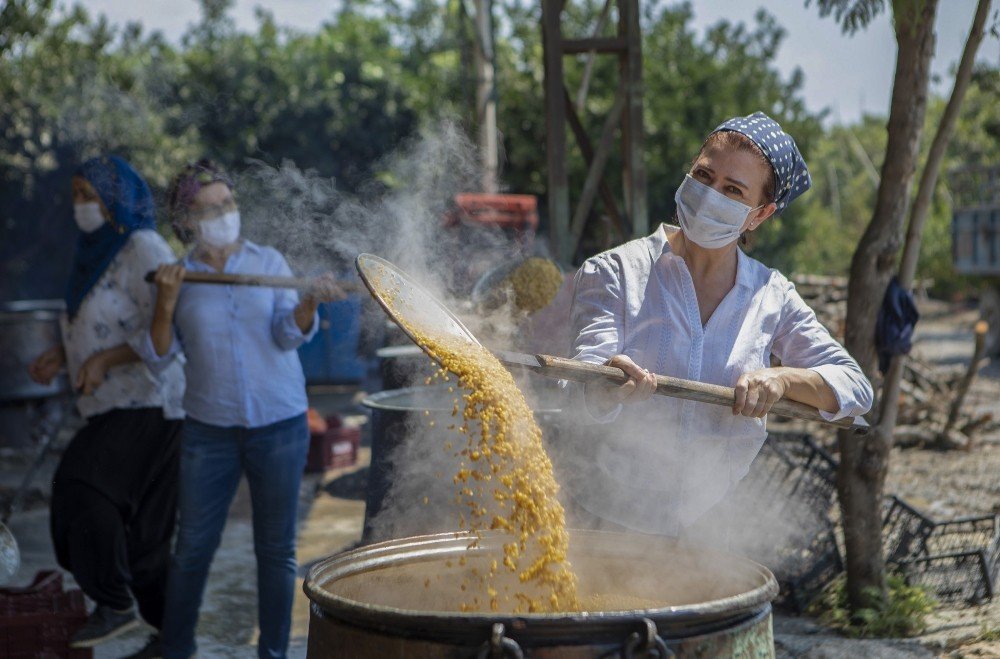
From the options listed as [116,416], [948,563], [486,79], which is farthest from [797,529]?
[486,79]

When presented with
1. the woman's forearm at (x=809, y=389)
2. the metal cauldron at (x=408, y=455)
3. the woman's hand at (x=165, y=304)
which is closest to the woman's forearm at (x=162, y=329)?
the woman's hand at (x=165, y=304)

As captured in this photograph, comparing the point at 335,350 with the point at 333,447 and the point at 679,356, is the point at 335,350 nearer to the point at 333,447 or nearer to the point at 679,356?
the point at 333,447

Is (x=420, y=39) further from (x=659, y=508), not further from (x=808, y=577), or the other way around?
(x=659, y=508)

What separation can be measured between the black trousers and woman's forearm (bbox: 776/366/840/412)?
307 cm

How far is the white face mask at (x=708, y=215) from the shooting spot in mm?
2648

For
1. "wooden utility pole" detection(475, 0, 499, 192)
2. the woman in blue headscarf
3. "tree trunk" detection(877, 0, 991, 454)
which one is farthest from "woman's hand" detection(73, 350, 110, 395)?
"wooden utility pole" detection(475, 0, 499, 192)

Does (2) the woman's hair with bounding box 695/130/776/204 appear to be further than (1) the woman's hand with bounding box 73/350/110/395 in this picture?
No

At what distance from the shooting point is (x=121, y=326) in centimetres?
469

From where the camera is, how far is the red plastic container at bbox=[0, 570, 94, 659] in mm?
3920

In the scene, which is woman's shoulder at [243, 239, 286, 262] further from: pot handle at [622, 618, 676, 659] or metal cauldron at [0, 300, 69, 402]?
metal cauldron at [0, 300, 69, 402]

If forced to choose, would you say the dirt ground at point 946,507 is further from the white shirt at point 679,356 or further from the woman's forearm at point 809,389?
the woman's forearm at point 809,389

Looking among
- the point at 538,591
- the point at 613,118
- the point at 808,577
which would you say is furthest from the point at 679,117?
the point at 538,591

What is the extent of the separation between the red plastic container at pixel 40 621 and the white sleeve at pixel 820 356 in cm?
290

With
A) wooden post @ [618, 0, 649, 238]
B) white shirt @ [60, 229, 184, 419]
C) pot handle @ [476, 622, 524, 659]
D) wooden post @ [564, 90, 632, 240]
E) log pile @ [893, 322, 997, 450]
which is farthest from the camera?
log pile @ [893, 322, 997, 450]
